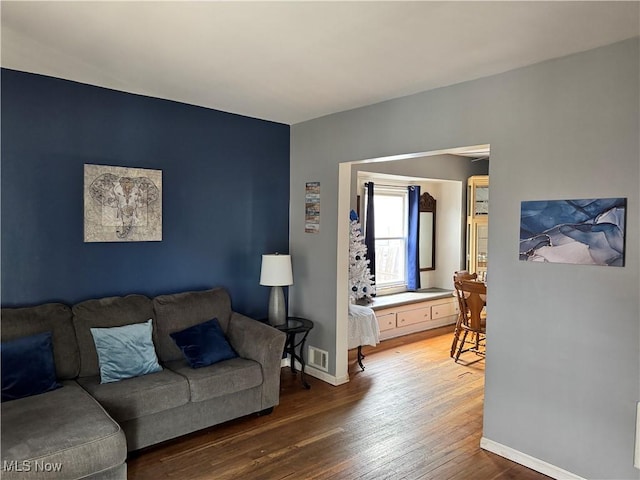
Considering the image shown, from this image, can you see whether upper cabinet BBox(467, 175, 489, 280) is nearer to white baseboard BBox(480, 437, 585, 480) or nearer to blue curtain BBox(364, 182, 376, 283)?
blue curtain BBox(364, 182, 376, 283)

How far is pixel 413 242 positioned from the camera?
6.71m

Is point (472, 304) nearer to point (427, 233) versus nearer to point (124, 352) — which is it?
point (427, 233)

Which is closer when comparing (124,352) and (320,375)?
(124,352)

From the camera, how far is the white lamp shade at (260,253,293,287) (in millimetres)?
4133

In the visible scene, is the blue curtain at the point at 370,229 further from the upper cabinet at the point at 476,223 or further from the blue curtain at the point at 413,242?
the upper cabinet at the point at 476,223

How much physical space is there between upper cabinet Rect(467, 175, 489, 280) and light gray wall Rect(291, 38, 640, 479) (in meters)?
3.63

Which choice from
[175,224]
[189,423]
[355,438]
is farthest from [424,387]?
[175,224]

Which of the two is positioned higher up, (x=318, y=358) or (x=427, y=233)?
(x=427, y=233)

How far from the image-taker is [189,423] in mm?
3133

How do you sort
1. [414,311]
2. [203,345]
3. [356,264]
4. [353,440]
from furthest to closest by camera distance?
[414,311] < [356,264] < [203,345] < [353,440]

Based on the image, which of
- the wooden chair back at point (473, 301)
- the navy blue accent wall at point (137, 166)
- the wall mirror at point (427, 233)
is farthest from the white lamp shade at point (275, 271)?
the wall mirror at point (427, 233)

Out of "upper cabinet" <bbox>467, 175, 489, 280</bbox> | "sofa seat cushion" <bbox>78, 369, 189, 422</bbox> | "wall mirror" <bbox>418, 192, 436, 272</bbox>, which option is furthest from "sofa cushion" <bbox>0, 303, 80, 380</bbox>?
"upper cabinet" <bbox>467, 175, 489, 280</bbox>
